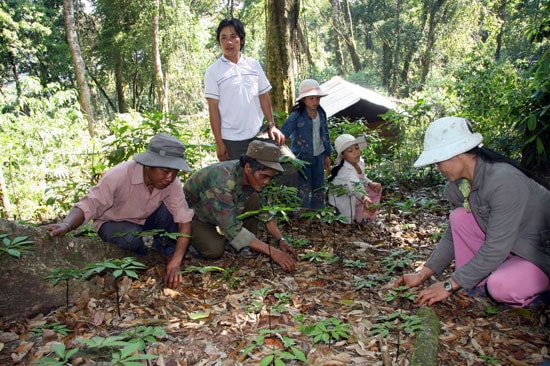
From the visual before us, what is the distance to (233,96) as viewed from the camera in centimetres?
444

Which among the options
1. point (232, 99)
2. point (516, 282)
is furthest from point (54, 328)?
point (516, 282)

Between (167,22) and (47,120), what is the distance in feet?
41.4

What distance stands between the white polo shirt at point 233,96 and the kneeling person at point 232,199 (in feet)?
2.79

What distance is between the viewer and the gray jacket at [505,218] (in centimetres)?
255

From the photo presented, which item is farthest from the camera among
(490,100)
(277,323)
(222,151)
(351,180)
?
(490,100)

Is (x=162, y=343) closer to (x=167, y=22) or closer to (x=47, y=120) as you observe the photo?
(x=47, y=120)

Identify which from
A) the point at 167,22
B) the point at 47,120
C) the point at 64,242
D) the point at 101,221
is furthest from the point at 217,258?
the point at 167,22

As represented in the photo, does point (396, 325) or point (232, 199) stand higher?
point (232, 199)

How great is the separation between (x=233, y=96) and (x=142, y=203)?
159 centimetres

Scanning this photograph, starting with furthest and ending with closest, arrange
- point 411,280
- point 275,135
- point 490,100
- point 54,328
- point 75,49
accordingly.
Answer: point 75,49 → point 490,100 → point 275,135 → point 411,280 → point 54,328

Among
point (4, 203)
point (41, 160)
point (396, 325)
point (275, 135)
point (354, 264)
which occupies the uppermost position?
point (275, 135)

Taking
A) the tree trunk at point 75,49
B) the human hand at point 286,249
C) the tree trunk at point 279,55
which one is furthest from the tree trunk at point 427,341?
the tree trunk at point 75,49

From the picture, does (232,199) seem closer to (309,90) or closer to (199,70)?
(309,90)

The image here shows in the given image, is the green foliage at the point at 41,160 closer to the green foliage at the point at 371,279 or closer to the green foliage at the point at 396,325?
the green foliage at the point at 371,279
